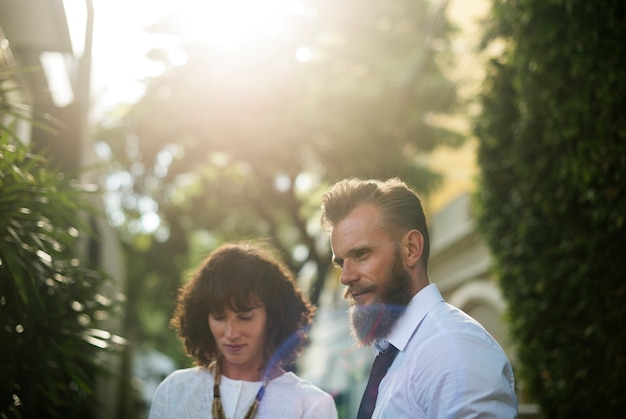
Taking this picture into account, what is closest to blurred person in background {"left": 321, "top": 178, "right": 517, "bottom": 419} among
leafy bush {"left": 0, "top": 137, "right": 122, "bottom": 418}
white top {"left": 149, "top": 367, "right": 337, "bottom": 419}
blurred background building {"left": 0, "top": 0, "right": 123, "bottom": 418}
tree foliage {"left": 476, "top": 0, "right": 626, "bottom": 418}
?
white top {"left": 149, "top": 367, "right": 337, "bottom": 419}

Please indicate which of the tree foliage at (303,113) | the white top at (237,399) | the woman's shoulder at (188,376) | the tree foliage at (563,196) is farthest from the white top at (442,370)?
the tree foliage at (303,113)

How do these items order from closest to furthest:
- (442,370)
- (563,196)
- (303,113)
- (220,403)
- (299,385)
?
(442,370) → (220,403) → (299,385) → (563,196) → (303,113)

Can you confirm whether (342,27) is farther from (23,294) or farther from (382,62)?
(23,294)

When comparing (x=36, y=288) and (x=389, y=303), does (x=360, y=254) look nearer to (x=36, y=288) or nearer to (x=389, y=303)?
(x=389, y=303)

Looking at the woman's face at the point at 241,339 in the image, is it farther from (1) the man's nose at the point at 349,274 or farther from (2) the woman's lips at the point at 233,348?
(1) the man's nose at the point at 349,274

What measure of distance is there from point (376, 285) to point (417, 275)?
161 mm

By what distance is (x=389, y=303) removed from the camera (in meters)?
2.75

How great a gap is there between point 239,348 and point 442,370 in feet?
3.39

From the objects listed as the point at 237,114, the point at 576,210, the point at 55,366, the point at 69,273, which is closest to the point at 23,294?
the point at 69,273

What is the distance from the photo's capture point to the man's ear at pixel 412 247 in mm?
2795

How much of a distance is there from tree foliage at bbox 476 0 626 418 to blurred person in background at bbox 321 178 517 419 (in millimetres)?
2821

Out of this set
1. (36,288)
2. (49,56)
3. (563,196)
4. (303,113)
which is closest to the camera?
(36,288)

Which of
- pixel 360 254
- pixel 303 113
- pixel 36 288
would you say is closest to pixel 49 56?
pixel 303 113

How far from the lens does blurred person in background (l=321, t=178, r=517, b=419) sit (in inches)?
95.9
